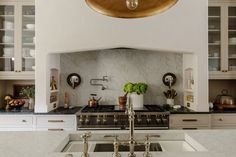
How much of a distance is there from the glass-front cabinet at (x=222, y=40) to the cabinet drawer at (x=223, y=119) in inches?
25.3

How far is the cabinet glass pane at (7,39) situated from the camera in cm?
383

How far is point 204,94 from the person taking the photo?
350 centimetres

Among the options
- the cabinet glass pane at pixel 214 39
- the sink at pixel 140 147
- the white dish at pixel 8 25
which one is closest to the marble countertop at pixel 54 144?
the sink at pixel 140 147

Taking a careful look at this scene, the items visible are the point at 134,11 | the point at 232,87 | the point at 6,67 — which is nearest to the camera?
the point at 134,11

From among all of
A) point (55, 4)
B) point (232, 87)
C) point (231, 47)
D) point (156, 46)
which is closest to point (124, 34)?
point (156, 46)

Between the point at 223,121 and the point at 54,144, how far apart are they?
2701 mm

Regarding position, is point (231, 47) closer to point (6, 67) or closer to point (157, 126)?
point (157, 126)

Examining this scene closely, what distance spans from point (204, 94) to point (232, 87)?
1007mm

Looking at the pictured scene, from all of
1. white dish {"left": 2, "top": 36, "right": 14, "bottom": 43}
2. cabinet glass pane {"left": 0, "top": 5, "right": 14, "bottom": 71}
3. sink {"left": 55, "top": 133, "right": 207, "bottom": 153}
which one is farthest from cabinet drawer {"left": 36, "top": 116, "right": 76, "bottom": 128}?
sink {"left": 55, "top": 133, "right": 207, "bottom": 153}

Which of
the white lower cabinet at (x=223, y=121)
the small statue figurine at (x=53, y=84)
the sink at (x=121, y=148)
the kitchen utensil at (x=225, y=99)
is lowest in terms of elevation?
the white lower cabinet at (x=223, y=121)

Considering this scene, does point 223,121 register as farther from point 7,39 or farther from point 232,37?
point 7,39

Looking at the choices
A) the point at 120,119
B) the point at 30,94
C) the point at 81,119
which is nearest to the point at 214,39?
the point at 120,119

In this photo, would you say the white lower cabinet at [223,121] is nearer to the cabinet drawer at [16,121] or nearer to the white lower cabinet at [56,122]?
the white lower cabinet at [56,122]

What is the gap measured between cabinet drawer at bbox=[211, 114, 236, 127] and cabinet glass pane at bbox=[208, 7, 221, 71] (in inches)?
30.6
